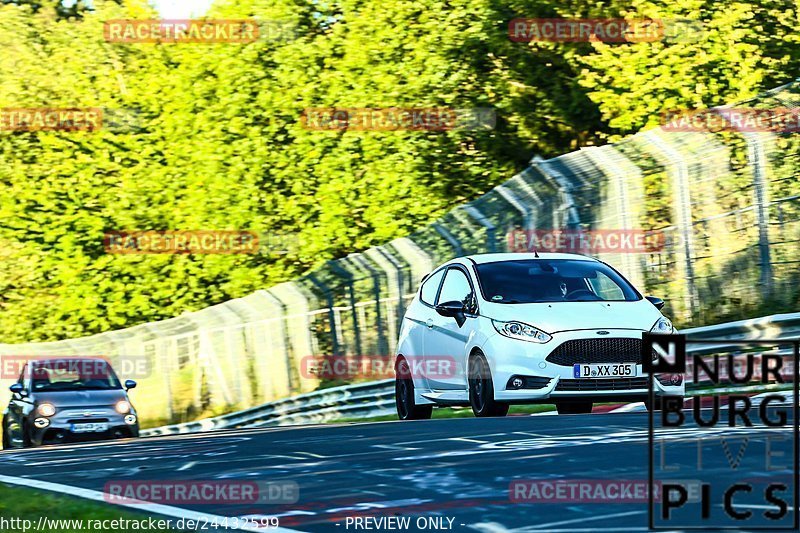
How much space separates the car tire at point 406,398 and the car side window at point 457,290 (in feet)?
2.86

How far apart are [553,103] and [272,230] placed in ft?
28.1

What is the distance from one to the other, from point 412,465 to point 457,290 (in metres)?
6.11

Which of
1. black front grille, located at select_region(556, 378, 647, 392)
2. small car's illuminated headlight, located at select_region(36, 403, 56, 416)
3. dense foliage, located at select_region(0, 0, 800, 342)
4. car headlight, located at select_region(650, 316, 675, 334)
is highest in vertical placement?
dense foliage, located at select_region(0, 0, 800, 342)

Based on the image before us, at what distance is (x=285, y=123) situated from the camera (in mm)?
41781

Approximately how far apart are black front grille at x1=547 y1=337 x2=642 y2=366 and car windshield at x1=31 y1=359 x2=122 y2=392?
1052cm

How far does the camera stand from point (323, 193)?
133 feet

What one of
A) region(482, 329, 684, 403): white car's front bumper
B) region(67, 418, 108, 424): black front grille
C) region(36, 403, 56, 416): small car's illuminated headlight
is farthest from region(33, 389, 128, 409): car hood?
region(482, 329, 684, 403): white car's front bumper

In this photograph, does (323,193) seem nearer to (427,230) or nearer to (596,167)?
(427,230)

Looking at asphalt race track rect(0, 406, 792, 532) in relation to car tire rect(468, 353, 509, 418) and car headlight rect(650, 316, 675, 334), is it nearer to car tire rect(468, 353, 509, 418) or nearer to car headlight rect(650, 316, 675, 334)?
car tire rect(468, 353, 509, 418)

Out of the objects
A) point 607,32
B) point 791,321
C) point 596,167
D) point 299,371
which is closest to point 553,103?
point 607,32

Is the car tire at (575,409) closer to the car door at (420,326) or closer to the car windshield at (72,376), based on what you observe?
the car door at (420,326)

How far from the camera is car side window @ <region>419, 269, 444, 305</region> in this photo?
17.3 metres

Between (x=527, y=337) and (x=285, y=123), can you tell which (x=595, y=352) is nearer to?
(x=527, y=337)

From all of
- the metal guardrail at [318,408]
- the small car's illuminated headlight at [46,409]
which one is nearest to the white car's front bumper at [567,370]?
the metal guardrail at [318,408]
